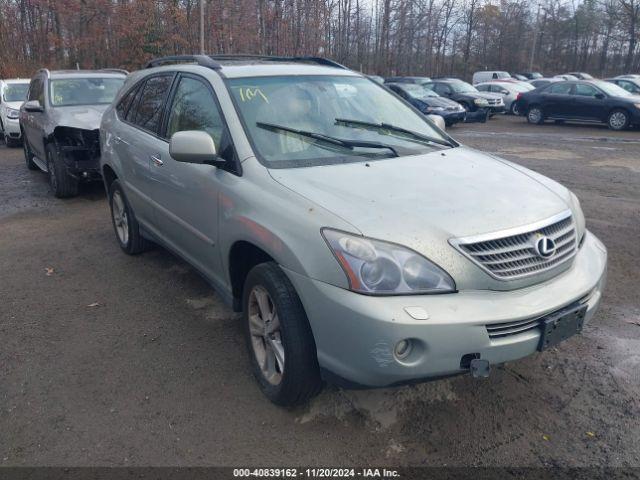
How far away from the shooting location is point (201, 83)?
3.88 meters

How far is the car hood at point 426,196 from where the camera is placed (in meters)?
2.58

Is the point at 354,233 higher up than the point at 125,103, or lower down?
lower down

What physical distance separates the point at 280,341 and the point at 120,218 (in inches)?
130

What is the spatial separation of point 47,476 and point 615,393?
9.94 feet

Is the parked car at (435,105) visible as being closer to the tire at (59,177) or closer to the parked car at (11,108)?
the parked car at (11,108)

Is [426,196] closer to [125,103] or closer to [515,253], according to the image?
[515,253]

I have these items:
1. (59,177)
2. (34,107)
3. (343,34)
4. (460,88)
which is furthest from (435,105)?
(343,34)

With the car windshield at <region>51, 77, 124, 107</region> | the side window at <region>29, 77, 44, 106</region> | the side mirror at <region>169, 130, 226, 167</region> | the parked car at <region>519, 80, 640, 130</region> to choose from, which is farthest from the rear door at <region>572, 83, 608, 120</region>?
the side mirror at <region>169, 130, 226, 167</region>

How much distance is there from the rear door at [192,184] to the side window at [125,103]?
3.65ft

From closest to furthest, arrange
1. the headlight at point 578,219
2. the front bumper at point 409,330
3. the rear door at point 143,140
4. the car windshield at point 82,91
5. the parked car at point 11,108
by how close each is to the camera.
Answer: the front bumper at point 409,330, the headlight at point 578,219, the rear door at point 143,140, the car windshield at point 82,91, the parked car at point 11,108

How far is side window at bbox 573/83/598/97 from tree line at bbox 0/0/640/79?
19.4m

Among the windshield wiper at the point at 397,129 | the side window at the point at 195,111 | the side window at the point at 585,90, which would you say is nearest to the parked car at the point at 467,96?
the side window at the point at 585,90

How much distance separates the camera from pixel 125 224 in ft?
18.0

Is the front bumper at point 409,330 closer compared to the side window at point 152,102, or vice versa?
the front bumper at point 409,330
